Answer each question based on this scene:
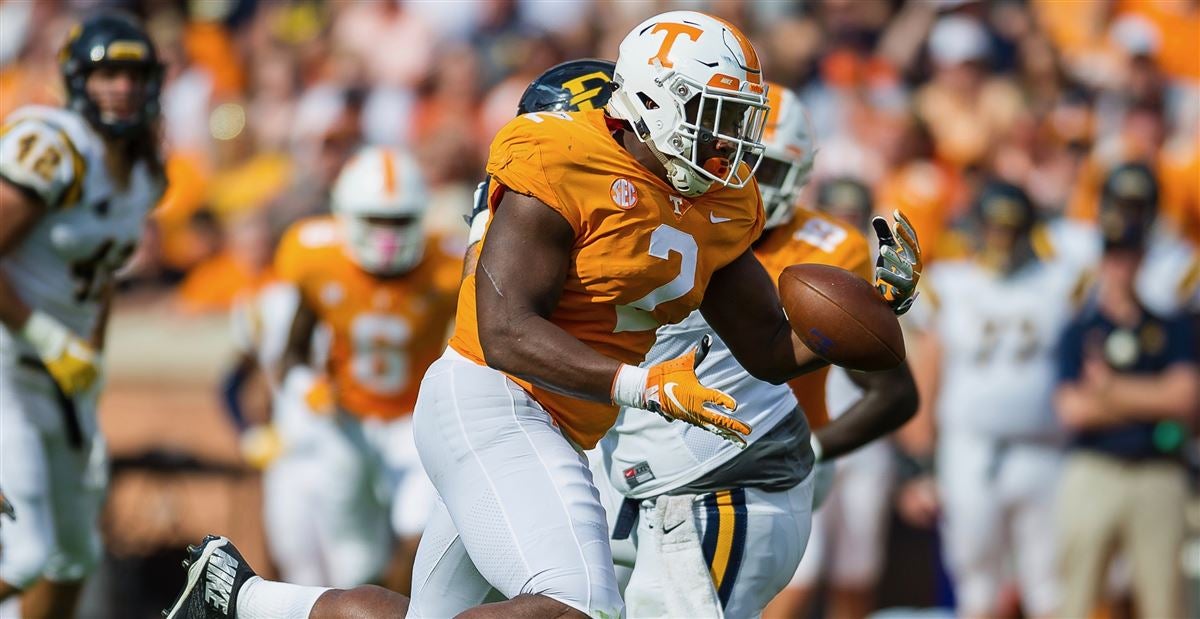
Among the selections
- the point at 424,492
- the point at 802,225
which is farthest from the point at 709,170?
the point at 424,492

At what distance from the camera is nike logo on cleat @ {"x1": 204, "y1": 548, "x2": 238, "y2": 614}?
13.9 ft

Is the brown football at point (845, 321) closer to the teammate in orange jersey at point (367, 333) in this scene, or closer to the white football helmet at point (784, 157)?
the white football helmet at point (784, 157)

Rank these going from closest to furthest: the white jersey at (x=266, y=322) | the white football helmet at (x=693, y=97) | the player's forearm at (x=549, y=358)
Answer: the player's forearm at (x=549, y=358), the white football helmet at (x=693, y=97), the white jersey at (x=266, y=322)

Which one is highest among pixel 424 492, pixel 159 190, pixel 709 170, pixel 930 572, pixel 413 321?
pixel 709 170

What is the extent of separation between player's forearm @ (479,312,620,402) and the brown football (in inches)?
20.5

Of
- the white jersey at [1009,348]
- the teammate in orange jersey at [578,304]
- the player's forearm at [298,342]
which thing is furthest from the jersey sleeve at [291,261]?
the teammate in orange jersey at [578,304]

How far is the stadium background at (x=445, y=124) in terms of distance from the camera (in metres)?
8.62

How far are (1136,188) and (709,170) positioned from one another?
151 inches

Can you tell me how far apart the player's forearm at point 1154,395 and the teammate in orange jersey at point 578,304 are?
11.2 ft

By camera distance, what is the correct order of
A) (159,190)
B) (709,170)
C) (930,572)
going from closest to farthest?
(709,170), (159,190), (930,572)

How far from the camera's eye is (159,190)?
6062 mm

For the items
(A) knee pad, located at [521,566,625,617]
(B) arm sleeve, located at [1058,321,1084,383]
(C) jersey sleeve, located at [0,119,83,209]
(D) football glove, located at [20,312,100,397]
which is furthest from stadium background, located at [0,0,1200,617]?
(A) knee pad, located at [521,566,625,617]

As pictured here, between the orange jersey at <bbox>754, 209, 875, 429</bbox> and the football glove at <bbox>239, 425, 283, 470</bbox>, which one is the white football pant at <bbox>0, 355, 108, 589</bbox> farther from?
the orange jersey at <bbox>754, 209, 875, 429</bbox>

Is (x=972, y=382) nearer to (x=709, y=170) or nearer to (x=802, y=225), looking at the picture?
(x=802, y=225)
